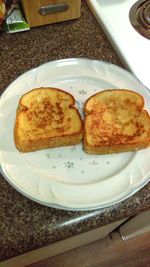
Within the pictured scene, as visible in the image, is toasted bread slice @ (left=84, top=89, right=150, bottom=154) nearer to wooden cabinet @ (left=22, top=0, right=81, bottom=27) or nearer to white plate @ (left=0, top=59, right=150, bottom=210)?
white plate @ (left=0, top=59, right=150, bottom=210)

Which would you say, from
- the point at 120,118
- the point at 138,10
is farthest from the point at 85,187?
the point at 138,10

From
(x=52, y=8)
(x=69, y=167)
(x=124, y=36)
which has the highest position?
→ (x=52, y=8)

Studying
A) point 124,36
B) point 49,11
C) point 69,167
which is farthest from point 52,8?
point 69,167

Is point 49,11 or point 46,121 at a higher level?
point 49,11

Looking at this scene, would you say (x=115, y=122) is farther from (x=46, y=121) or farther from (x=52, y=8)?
(x=52, y=8)

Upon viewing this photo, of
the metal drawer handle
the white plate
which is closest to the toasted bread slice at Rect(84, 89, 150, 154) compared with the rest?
the white plate

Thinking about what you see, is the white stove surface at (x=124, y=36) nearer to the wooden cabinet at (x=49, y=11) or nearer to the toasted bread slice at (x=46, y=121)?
the wooden cabinet at (x=49, y=11)

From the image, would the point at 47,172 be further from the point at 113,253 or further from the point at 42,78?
the point at 113,253
